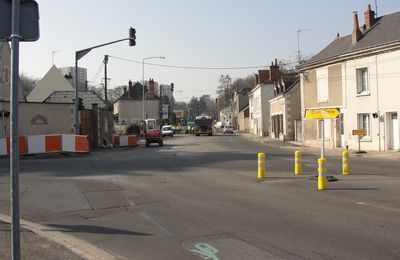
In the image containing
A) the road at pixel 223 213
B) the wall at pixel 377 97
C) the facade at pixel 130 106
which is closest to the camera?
the road at pixel 223 213

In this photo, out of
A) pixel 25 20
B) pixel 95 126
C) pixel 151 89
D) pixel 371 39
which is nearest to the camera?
pixel 25 20

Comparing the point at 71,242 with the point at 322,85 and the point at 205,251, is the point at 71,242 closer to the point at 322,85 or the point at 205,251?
the point at 205,251

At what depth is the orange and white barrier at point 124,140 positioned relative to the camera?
45438mm

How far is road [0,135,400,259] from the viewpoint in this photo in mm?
7207

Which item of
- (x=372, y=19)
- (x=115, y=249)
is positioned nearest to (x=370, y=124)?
(x=372, y=19)

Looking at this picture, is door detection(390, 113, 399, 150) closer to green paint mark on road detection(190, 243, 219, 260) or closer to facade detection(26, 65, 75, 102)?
green paint mark on road detection(190, 243, 219, 260)

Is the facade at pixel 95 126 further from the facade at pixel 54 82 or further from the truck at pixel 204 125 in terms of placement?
the truck at pixel 204 125

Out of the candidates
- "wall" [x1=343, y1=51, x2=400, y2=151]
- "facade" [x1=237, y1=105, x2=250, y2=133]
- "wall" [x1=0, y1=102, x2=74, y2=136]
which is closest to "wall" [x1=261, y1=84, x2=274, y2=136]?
"facade" [x1=237, y1=105, x2=250, y2=133]

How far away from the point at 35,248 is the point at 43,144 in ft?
81.3

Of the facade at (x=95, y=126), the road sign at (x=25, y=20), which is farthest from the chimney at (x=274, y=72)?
the road sign at (x=25, y=20)

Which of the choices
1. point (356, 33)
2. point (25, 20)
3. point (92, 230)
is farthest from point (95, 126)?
point (25, 20)

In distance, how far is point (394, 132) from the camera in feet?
99.3

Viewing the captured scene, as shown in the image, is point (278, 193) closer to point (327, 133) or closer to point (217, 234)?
point (217, 234)

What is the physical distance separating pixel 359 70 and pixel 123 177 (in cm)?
2173
